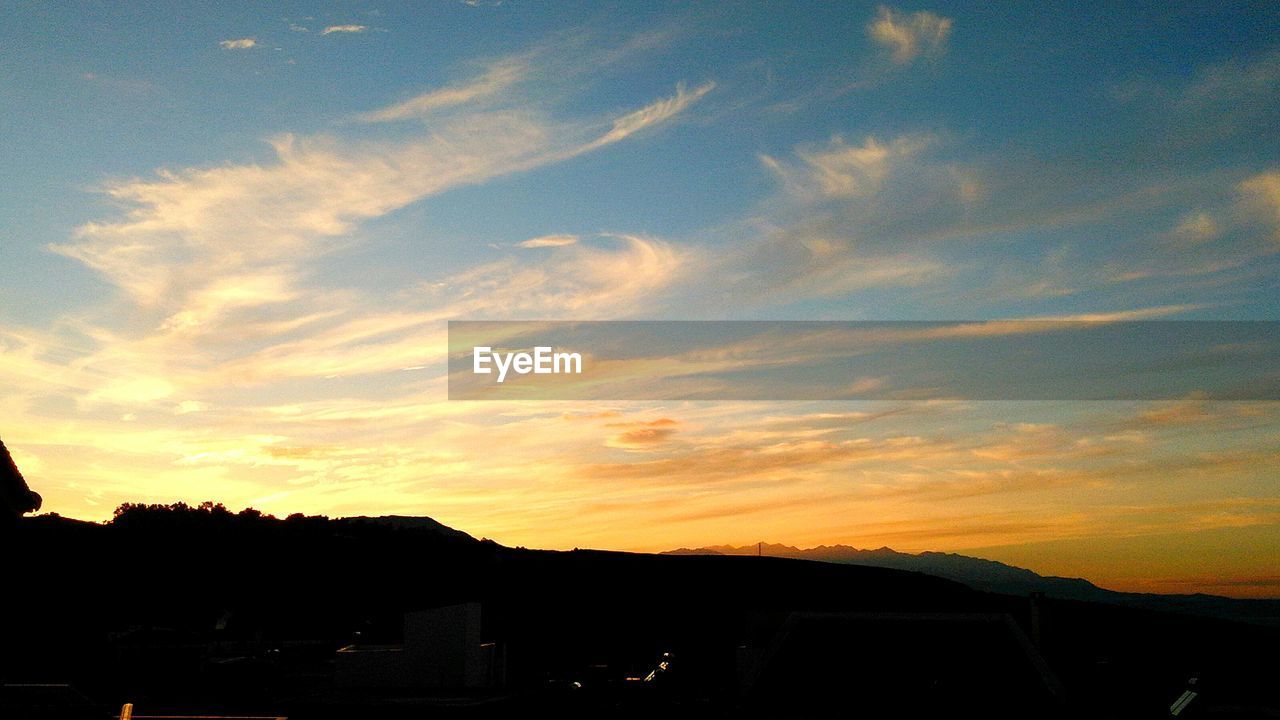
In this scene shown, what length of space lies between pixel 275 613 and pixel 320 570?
16.9 metres

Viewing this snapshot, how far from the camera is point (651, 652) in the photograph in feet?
302

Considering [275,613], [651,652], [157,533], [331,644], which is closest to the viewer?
[331,644]

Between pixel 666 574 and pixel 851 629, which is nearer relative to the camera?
pixel 851 629

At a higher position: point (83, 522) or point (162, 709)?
point (83, 522)

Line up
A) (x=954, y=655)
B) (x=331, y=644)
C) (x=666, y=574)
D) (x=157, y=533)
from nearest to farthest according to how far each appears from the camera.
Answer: (x=954, y=655), (x=331, y=644), (x=157, y=533), (x=666, y=574)

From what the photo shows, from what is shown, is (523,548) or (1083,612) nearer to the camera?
(1083,612)

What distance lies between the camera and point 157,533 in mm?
125000

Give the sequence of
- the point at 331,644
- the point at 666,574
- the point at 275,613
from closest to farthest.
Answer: the point at 331,644, the point at 275,613, the point at 666,574

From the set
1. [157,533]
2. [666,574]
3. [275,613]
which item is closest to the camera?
[275,613]

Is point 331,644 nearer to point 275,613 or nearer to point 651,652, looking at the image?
point 651,652

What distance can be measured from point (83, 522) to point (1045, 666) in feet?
424

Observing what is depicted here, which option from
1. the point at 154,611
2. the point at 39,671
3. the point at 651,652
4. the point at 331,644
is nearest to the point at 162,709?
the point at 39,671

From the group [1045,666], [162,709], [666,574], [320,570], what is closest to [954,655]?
Result: [1045,666]

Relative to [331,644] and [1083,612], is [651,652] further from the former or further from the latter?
[1083,612]
